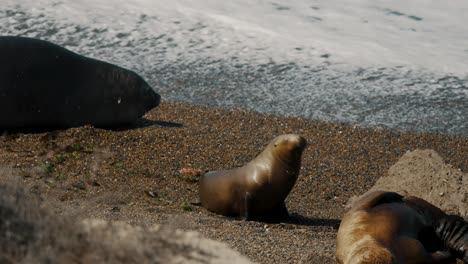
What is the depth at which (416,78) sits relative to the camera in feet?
36.5

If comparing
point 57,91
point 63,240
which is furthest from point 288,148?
point 63,240

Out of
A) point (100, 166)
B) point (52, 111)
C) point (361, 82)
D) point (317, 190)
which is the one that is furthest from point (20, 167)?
point (361, 82)

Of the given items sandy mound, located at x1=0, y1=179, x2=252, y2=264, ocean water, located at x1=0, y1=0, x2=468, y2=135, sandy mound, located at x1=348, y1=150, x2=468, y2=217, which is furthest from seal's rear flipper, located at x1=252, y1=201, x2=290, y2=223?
ocean water, located at x1=0, y1=0, x2=468, y2=135

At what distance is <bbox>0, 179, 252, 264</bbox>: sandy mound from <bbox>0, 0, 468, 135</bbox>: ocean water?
6554 mm

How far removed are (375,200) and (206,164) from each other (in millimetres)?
2485

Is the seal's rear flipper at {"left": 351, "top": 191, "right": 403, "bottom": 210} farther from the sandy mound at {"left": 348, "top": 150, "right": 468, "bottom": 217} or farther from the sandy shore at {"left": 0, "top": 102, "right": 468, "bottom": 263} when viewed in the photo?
the sandy mound at {"left": 348, "top": 150, "right": 468, "bottom": 217}

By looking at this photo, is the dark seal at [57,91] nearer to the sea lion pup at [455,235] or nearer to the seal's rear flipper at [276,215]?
the seal's rear flipper at [276,215]

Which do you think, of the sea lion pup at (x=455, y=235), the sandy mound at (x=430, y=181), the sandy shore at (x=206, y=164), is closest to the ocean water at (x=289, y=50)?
the sandy shore at (x=206, y=164)

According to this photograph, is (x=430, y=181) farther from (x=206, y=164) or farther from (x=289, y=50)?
(x=289, y=50)

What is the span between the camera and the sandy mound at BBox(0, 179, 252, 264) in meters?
2.93

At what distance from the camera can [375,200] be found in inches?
214

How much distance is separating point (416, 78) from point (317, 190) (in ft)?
13.5

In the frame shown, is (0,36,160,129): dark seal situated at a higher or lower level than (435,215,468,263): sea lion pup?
lower

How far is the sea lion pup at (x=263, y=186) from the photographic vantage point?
A: 21.2 feet
